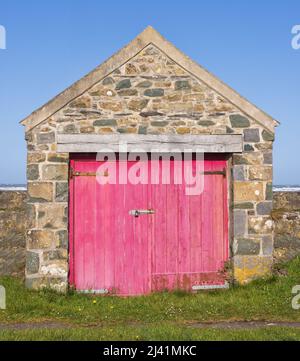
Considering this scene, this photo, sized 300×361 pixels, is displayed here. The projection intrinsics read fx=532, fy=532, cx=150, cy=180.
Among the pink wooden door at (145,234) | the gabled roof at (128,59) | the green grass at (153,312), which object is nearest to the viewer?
the green grass at (153,312)

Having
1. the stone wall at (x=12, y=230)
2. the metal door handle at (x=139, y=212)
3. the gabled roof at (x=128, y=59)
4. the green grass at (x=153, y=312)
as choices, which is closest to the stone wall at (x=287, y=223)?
the green grass at (x=153, y=312)

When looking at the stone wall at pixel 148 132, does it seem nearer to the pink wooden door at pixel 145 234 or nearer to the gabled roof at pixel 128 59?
the gabled roof at pixel 128 59

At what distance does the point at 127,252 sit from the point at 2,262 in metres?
2.36

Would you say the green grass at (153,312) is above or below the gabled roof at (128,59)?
below

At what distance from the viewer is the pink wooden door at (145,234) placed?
878 centimetres

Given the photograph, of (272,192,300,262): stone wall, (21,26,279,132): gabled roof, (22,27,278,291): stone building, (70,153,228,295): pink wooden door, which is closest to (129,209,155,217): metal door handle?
(70,153,228,295): pink wooden door

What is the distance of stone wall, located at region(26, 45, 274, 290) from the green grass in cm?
49

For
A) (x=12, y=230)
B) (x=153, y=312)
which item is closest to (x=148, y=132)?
(x=153, y=312)

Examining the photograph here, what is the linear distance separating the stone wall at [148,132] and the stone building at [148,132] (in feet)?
0.05

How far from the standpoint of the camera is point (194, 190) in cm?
903

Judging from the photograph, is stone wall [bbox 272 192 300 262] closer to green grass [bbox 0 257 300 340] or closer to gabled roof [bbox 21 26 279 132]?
green grass [bbox 0 257 300 340]

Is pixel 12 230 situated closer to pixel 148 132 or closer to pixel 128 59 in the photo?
pixel 148 132
